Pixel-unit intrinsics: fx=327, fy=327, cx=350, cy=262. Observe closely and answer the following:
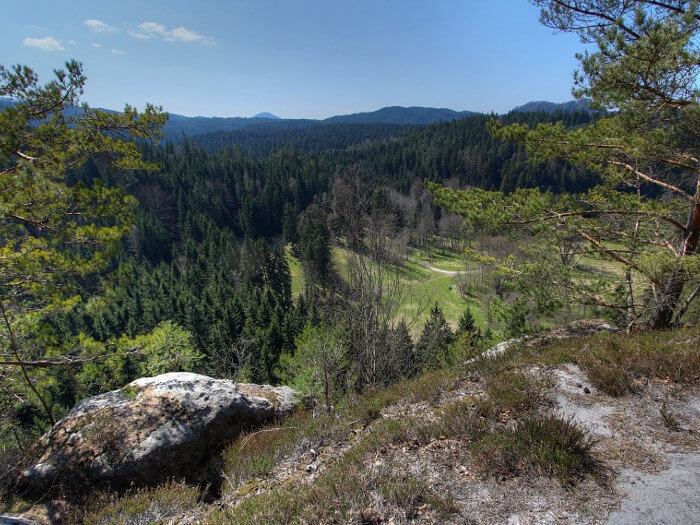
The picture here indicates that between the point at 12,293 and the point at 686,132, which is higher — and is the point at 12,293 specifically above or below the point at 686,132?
below

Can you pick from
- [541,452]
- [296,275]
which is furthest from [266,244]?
[541,452]

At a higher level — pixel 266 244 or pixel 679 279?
pixel 679 279

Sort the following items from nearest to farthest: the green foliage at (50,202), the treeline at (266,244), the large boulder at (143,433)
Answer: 1. the green foliage at (50,202)
2. the large boulder at (143,433)
3. the treeline at (266,244)

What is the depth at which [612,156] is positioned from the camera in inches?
347

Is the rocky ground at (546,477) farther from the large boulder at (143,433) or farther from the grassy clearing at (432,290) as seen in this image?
the grassy clearing at (432,290)

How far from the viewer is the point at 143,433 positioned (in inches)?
290

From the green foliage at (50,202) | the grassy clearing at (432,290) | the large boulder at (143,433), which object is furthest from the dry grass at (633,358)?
the grassy clearing at (432,290)

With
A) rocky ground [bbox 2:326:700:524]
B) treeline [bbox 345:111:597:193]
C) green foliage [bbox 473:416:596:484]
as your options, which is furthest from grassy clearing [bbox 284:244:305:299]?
green foliage [bbox 473:416:596:484]

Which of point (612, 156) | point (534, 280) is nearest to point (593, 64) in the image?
point (612, 156)

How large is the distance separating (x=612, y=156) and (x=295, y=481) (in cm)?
1082

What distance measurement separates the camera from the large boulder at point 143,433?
666cm

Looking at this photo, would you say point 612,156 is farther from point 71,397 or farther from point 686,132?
point 71,397

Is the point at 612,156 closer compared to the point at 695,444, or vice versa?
the point at 695,444

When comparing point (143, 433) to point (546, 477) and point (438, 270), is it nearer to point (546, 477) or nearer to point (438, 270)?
point (546, 477)
